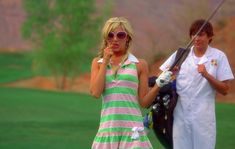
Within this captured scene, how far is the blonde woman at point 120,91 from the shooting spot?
5301 millimetres

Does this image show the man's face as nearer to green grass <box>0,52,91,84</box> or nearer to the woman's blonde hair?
the woman's blonde hair

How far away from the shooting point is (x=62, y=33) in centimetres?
4956

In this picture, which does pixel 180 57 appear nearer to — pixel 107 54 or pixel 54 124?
pixel 107 54

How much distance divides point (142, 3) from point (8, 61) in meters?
14.4

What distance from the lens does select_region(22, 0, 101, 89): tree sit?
4769 centimetres

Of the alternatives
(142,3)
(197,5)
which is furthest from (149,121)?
(142,3)

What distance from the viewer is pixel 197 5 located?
4691 centimetres

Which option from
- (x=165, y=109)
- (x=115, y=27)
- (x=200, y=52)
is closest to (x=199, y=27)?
(x=200, y=52)

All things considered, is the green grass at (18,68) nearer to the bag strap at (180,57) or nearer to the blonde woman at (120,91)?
the bag strap at (180,57)

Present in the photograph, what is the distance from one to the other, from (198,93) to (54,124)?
1002cm

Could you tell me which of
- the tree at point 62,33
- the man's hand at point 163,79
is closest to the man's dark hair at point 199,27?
the man's hand at point 163,79

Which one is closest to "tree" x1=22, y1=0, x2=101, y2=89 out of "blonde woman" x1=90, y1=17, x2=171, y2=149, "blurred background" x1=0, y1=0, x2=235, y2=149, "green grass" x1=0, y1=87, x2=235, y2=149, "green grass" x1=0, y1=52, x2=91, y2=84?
"blurred background" x1=0, y1=0, x2=235, y2=149

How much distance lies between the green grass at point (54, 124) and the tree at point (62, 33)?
75.5ft

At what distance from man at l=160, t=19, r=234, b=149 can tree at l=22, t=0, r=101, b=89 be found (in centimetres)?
4089
